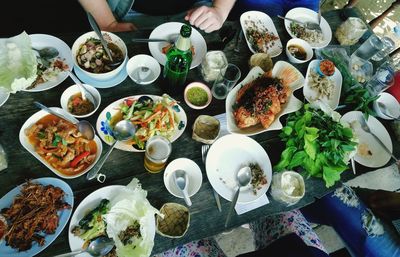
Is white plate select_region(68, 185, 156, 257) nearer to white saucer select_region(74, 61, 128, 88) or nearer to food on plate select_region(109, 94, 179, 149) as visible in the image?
food on plate select_region(109, 94, 179, 149)

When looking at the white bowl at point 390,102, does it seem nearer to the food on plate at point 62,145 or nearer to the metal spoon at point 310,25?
the metal spoon at point 310,25

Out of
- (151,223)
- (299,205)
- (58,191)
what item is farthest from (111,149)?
(299,205)

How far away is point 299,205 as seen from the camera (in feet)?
6.75

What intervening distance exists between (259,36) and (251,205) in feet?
4.50

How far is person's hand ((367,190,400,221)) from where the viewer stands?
2.36 meters

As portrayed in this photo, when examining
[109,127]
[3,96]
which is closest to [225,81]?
[109,127]

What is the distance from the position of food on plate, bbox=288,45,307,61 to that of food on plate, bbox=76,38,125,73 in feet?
4.52

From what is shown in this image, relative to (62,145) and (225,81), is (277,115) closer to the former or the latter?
(225,81)

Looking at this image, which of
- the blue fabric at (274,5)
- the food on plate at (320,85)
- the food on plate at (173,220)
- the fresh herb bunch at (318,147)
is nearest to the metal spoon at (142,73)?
the food on plate at (173,220)

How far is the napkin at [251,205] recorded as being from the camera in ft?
6.29

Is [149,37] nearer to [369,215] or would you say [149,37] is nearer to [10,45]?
[10,45]

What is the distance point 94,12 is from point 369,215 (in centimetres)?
267

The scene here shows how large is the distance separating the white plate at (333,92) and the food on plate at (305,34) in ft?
0.93

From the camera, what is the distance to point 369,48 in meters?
2.73
